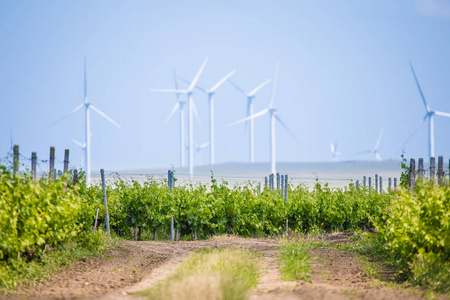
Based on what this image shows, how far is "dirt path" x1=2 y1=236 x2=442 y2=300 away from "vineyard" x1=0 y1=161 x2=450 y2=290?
69cm

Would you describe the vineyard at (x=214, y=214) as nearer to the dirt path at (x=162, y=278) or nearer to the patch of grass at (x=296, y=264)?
the dirt path at (x=162, y=278)

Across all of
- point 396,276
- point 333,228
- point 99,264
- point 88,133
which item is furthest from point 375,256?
point 88,133

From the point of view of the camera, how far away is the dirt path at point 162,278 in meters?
8.12

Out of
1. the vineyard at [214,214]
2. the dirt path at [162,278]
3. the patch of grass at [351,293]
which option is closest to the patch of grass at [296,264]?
the dirt path at [162,278]

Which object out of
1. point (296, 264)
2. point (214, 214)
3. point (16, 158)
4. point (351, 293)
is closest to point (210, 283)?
point (351, 293)

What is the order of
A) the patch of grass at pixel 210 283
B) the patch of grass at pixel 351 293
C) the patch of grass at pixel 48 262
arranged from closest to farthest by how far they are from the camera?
the patch of grass at pixel 210 283 < the patch of grass at pixel 351 293 < the patch of grass at pixel 48 262

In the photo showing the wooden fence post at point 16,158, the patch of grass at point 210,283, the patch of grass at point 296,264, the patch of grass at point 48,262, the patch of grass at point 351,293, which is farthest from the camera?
the wooden fence post at point 16,158

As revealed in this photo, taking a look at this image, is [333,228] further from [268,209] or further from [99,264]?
[99,264]

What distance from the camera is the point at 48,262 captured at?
10758 millimetres

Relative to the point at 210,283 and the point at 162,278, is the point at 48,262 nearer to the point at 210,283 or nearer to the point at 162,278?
the point at 162,278

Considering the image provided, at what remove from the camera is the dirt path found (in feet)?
26.7

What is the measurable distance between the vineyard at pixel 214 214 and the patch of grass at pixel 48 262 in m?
0.06

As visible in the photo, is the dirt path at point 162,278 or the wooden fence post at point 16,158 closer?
the dirt path at point 162,278

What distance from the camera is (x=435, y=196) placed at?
952 cm
